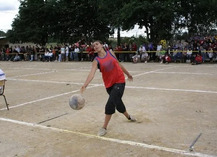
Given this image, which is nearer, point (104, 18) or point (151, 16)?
point (151, 16)

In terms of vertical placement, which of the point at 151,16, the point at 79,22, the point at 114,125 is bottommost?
the point at 114,125

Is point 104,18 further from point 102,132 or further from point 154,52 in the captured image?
point 102,132

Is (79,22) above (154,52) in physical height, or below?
above

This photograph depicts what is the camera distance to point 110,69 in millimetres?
5242

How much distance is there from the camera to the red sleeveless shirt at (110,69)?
204 inches

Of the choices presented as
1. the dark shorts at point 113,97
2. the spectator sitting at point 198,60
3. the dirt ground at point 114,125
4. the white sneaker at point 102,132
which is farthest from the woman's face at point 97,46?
the spectator sitting at point 198,60

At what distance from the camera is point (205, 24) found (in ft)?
86.7

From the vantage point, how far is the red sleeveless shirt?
5188 mm

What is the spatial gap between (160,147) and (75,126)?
6.49ft

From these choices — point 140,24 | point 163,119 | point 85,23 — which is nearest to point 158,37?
point 140,24

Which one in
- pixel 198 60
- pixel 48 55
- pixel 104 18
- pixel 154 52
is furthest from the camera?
pixel 104 18

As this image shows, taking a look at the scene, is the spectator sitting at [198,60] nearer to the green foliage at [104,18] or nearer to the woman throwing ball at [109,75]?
the green foliage at [104,18]

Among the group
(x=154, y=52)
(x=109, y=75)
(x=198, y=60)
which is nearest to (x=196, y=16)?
(x=154, y=52)

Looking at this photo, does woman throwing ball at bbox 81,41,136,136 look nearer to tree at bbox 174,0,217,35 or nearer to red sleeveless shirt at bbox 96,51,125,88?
red sleeveless shirt at bbox 96,51,125,88
